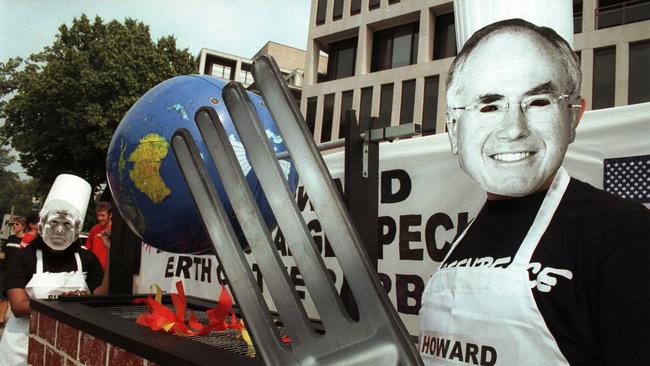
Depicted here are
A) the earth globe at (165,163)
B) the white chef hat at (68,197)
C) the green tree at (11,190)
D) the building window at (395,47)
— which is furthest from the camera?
the green tree at (11,190)

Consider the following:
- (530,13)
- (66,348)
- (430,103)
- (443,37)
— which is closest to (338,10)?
(443,37)

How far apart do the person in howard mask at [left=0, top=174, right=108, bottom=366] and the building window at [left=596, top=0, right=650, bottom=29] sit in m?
18.6

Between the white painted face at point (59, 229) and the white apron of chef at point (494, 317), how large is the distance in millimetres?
2664

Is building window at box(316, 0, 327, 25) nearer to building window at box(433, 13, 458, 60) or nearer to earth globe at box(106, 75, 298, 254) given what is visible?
building window at box(433, 13, 458, 60)

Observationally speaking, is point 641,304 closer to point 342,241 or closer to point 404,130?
point 342,241

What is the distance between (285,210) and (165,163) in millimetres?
1146

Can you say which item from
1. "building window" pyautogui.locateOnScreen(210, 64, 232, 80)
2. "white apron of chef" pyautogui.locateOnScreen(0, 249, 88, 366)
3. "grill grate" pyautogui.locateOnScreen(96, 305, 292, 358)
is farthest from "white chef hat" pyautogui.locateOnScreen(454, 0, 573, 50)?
"building window" pyautogui.locateOnScreen(210, 64, 232, 80)

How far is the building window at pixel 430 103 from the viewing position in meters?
21.7

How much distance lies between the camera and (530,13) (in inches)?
40.3

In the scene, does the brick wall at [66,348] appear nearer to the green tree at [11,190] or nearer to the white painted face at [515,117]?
the white painted face at [515,117]

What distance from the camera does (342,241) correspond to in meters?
0.77

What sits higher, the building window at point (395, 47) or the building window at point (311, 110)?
the building window at point (395, 47)

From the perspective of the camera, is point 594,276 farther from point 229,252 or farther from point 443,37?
point 443,37

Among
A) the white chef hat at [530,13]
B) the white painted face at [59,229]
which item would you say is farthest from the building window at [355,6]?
the white chef hat at [530,13]
